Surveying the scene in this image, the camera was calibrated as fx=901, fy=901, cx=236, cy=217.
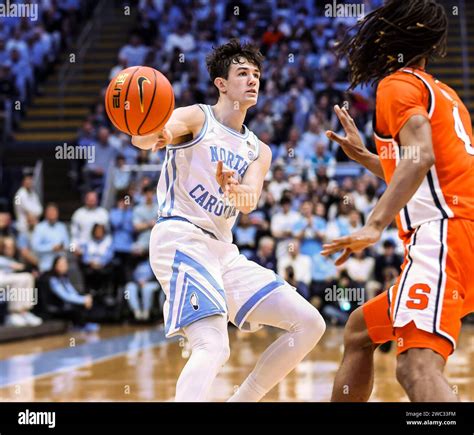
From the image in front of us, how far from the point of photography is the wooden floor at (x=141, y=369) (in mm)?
6828

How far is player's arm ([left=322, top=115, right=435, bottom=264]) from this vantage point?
133 inches

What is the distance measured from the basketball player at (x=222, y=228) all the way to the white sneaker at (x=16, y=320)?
717 cm

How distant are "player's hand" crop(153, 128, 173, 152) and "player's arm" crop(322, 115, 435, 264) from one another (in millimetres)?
1449

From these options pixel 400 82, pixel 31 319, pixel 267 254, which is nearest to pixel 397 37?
pixel 400 82

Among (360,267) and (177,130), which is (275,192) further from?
(177,130)

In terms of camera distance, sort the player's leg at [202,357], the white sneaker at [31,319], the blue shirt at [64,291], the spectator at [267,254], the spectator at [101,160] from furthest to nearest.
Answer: the spectator at [101,160], the blue shirt at [64,291], the spectator at [267,254], the white sneaker at [31,319], the player's leg at [202,357]

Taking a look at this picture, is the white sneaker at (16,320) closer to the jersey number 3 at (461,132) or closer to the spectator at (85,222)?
the spectator at (85,222)

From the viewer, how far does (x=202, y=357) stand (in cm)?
435

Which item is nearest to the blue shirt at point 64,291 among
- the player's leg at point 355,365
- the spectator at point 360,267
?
the spectator at point 360,267

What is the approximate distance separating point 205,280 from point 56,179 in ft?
40.7

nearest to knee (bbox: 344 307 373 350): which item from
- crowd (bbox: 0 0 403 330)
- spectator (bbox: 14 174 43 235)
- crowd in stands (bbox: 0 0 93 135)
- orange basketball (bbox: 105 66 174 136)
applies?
orange basketball (bbox: 105 66 174 136)

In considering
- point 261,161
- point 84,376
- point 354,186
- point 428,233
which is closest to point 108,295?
point 354,186

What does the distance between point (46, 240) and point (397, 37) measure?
31.7 ft
